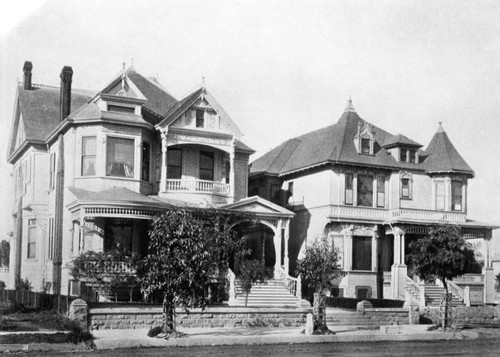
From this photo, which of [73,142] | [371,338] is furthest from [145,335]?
[73,142]

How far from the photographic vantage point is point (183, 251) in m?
23.3

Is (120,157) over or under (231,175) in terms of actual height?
over

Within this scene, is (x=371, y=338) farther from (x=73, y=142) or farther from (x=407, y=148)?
(x=407, y=148)

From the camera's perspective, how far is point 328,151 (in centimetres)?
4175

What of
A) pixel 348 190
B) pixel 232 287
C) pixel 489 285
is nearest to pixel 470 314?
pixel 489 285

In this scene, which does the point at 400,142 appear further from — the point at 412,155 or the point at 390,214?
the point at 390,214

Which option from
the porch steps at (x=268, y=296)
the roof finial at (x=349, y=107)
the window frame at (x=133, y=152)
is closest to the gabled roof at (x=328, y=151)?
the roof finial at (x=349, y=107)

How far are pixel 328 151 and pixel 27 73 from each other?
18253mm

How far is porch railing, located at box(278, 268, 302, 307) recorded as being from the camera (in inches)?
1330

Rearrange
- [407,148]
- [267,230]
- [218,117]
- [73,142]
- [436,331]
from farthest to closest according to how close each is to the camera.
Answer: [407,148]
[267,230]
[218,117]
[73,142]
[436,331]

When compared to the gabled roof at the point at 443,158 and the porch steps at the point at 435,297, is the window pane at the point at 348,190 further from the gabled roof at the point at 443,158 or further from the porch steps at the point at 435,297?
the porch steps at the point at 435,297

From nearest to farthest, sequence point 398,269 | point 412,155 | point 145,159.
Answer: point 145,159
point 398,269
point 412,155

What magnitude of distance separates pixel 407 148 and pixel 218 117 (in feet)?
42.0

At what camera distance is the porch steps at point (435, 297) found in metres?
37.7
